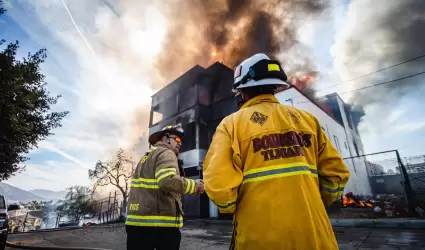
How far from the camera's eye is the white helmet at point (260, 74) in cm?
155

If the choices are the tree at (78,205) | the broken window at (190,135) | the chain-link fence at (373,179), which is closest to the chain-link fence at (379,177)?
the chain-link fence at (373,179)

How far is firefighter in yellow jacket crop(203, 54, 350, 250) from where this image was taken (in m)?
1.11

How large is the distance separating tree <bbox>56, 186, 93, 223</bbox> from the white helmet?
35009mm

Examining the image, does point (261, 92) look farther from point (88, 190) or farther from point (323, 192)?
point (88, 190)

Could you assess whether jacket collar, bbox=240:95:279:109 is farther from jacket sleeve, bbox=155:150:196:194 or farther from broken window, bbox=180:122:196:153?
broken window, bbox=180:122:196:153

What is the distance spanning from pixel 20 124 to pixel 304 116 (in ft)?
37.1

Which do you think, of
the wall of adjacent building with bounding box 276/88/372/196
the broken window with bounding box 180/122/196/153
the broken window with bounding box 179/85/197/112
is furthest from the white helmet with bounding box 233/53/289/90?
the broken window with bounding box 179/85/197/112

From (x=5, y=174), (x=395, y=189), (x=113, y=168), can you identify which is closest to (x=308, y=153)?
(x=5, y=174)

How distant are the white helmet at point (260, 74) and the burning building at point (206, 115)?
12.2m

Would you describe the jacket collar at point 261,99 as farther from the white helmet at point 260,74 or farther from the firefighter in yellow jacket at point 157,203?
the firefighter in yellow jacket at point 157,203

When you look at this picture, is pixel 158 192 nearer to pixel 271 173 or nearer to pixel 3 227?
pixel 271 173

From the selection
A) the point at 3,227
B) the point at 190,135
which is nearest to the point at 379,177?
the point at 190,135

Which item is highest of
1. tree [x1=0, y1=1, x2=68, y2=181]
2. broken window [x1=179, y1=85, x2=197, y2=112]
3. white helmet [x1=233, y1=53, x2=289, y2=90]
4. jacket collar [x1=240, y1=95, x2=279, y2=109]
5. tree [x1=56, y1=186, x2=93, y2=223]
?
broken window [x1=179, y1=85, x2=197, y2=112]

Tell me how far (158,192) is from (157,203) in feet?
0.38
